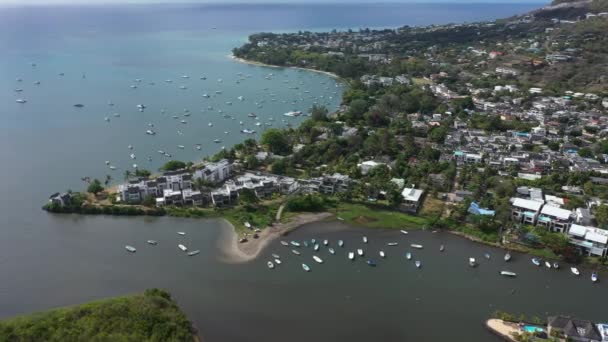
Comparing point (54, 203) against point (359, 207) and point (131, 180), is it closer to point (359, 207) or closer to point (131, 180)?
point (131, 180)

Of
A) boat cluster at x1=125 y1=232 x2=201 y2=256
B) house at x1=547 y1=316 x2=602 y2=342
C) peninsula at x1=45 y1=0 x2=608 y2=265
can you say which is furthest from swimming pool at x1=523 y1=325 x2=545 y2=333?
boat cluster at x1=125 y1=232 x2=201 y2=256

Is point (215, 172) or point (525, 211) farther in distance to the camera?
point (215, 172)

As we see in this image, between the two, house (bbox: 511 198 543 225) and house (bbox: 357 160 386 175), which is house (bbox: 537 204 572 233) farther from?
house (bbox: 357 160 386 175)

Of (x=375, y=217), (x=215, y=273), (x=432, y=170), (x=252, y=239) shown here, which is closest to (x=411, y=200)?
(x=375, y=217)

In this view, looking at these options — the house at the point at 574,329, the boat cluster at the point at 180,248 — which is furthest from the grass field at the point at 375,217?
the house at the point at 574,329

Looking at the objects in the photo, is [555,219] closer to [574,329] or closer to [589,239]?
[589,239]

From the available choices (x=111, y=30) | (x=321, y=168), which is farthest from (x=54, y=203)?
(x=111, y=30)

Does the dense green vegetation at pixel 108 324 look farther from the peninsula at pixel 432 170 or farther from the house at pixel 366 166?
the house at pixel 366 166
